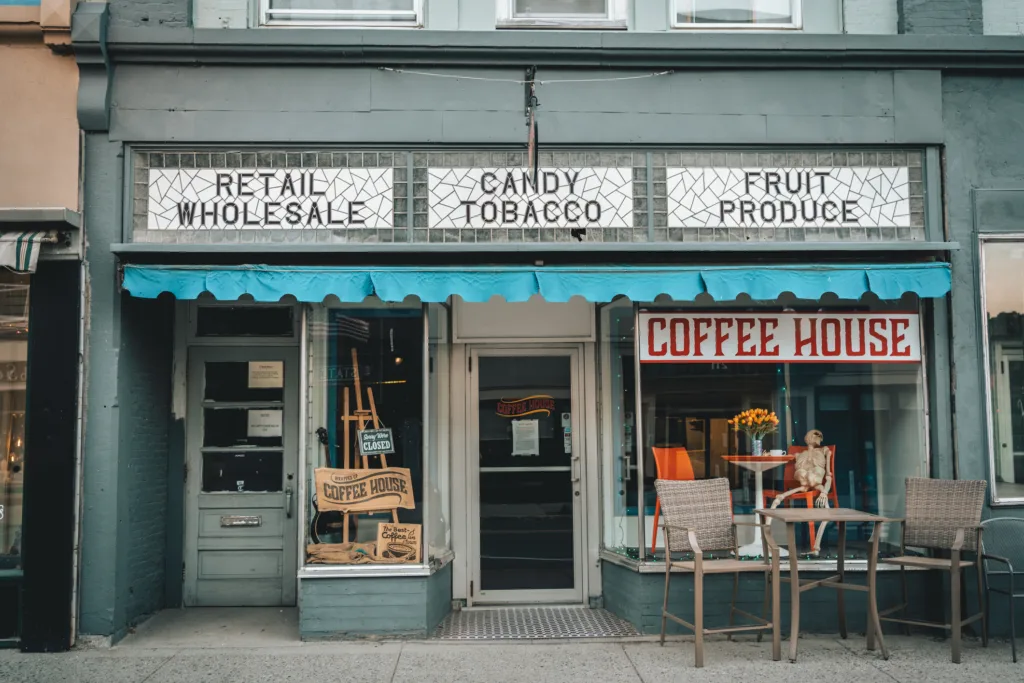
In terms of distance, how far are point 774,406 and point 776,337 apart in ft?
2.18

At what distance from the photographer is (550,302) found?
7785mm

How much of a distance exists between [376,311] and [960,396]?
16.1 ft

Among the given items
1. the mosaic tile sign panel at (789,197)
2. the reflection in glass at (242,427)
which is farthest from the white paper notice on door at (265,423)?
the mosaic tile sign panel at (789,197)

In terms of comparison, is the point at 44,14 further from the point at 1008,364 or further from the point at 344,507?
the point at 1008,364

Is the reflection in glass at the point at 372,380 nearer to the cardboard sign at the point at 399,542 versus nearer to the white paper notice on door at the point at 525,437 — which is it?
the cardboard sign at the point at 399,542

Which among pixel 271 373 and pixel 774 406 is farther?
pixel 271 373

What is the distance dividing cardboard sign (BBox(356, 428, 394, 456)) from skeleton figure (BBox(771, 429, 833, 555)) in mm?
3381

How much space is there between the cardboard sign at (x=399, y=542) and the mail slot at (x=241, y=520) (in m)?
1.49

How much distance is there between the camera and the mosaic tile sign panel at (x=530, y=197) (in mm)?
7531

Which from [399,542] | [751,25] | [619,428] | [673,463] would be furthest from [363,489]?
[751,25]

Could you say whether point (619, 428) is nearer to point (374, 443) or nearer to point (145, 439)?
point (374, 443)

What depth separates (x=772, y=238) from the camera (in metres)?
7.62

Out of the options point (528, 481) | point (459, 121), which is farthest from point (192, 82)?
point (528, 481)

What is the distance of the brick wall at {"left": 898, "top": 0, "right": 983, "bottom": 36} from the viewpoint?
25.2 ft
